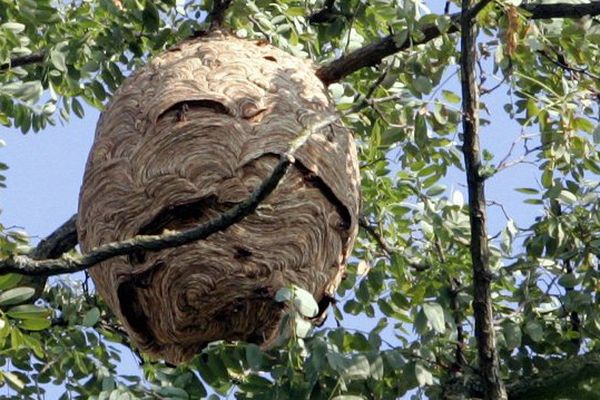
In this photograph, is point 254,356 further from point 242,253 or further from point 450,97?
point 450,97

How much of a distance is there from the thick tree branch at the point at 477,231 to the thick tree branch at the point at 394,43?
37 cm

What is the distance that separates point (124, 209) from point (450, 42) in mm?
1290

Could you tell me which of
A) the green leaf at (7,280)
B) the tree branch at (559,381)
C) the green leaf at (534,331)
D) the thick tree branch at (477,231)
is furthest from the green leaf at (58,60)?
the tree branch at (559,381)

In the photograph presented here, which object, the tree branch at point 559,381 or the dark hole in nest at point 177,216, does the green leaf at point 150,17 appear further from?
the tree branch at point 559,381

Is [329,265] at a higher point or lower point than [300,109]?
lower

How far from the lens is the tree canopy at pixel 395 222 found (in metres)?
4.48

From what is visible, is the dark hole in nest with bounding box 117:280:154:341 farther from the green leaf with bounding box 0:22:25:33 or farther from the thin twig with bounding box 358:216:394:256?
the green leaf with bounding box 0:22:25:33

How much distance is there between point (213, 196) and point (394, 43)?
0.85 meters

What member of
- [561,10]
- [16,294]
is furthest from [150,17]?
[16,294]

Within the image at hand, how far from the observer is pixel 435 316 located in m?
4.57

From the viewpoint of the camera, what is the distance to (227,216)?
4.15m

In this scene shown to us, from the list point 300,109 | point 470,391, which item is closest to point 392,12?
point 300,109

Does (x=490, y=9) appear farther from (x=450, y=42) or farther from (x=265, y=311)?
(x=265, y=311)

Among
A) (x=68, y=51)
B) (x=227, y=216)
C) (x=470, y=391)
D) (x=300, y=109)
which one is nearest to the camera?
(x=227, y=216)
